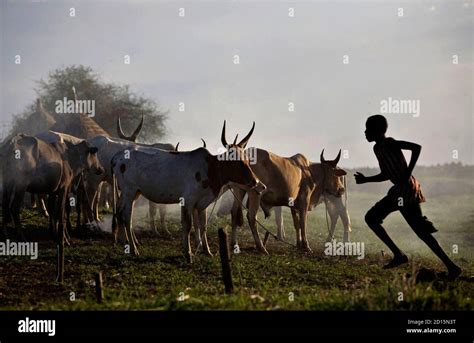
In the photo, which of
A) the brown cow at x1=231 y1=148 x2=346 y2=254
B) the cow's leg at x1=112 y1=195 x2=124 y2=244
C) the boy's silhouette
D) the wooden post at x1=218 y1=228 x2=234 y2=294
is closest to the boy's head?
the boy's silhouette

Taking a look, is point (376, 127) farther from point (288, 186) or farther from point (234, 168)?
point (288, 186)

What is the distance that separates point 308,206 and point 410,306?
10.5m

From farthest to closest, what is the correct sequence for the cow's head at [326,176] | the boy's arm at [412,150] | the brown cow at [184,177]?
the cow's head at [326,176] < the brown cow at [184,177] < the boy's arm at [412,150]

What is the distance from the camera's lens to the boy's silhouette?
11.1 metres

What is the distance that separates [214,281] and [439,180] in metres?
37.3

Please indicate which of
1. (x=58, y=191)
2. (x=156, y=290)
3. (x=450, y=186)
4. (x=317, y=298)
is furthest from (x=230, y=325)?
(x=450, y=186)

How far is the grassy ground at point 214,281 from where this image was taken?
9.32 metres

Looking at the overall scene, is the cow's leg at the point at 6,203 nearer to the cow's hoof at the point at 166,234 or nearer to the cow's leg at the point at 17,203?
the cow's leg at the point at 17,203

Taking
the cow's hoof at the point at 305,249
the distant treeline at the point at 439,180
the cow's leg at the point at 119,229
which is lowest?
the cow's hoof at the point at 305,249

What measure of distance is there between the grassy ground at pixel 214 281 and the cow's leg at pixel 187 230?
0.23 m

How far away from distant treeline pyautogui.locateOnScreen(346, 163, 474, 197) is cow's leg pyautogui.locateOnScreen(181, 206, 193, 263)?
93.6ft

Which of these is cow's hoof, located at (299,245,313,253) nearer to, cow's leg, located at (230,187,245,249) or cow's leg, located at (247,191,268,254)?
cow's leg, located at (247,191,268,254)

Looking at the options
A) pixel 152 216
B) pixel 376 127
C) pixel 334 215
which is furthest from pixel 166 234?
pixel 376 127

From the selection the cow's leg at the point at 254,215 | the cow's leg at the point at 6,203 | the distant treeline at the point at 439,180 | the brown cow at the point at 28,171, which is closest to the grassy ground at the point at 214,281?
the cow's leg at the point at 254,215
